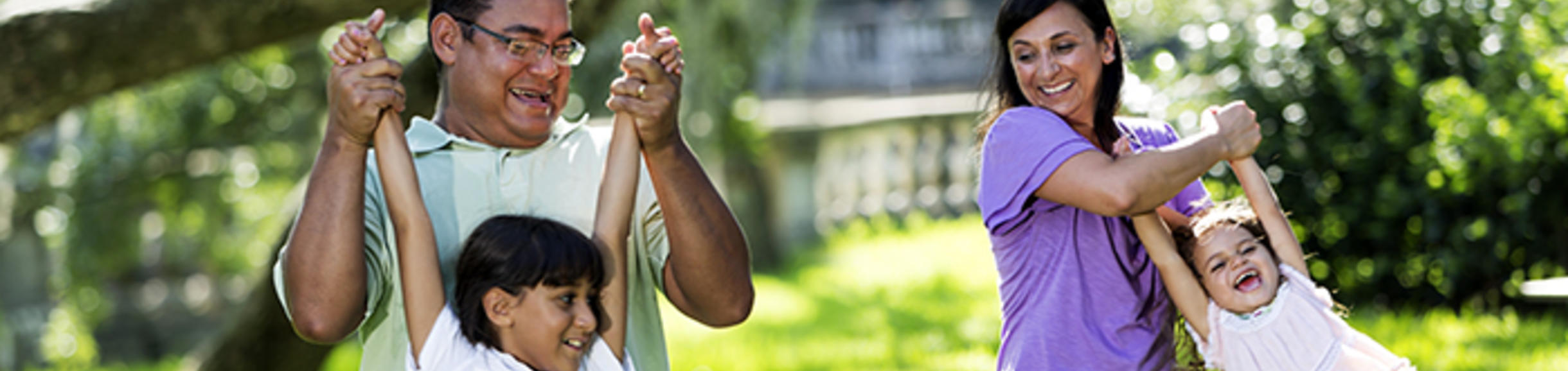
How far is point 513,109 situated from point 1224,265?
3.90 ft

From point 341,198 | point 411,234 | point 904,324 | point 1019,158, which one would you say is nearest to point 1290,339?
point 1019,158

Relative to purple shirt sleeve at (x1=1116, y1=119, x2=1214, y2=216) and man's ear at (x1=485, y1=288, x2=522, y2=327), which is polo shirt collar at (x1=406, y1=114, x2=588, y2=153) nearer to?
man's ear at (x1=485, y1=288, x2=522, y2=327)

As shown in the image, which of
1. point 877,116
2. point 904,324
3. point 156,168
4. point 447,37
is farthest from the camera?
point 877,116

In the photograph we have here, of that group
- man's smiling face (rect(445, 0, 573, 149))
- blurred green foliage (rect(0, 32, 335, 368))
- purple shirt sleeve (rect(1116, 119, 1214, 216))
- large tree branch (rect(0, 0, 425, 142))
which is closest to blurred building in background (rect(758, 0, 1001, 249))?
blurred green foliage (rect(0, 32, 335, 368))

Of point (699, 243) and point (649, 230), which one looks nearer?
point (699, 243)

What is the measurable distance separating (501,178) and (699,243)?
35 cm

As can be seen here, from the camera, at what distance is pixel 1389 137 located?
6480 millimetres

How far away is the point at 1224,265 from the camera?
8.86 ft

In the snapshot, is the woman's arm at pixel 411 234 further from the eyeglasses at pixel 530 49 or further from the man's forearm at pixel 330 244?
the eyeglasses at pixel 530 49

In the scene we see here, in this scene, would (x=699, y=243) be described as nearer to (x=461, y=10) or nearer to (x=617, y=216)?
(x=617, y=216)

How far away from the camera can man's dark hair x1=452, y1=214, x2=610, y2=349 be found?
2.49m

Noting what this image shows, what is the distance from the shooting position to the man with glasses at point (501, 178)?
2.34 meters

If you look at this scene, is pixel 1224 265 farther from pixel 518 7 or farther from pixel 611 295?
pixel 518 7

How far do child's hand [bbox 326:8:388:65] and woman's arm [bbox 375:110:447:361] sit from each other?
0.35ft
